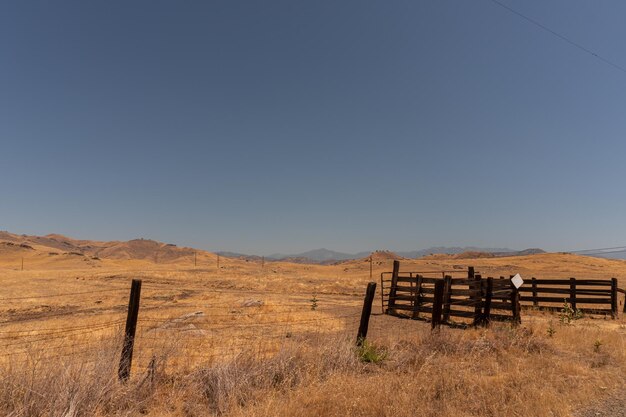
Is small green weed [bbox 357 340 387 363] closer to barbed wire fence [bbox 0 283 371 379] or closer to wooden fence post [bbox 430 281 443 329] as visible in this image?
barbed wire fence [bbox 0 283 371 379]

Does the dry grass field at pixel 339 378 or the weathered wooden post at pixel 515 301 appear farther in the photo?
the weathered wooden post at pixel 515 301

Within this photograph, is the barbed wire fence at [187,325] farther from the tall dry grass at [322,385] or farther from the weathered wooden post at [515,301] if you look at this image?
the weathered wooden post at [515,301]

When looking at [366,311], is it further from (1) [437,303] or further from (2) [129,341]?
(2) [129,341]

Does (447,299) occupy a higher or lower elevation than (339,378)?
higher

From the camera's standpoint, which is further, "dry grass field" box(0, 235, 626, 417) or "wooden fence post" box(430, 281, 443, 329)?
"wooden fence post" box(430, 281, 443, 329)

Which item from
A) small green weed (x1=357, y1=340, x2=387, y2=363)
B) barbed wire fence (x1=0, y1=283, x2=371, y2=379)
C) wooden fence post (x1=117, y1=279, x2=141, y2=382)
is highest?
wooden fence post (x1=117, y1=279, x2=141, y2=382)

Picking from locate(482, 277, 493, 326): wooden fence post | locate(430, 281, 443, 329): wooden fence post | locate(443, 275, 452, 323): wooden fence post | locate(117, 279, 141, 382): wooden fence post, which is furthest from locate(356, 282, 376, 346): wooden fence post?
locate(443, 275, 452, 323): wooden fence post

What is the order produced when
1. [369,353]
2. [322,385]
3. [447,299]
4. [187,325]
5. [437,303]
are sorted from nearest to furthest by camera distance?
[322,385] → [369,353] → [437,303] → [187,325] → [447,299]

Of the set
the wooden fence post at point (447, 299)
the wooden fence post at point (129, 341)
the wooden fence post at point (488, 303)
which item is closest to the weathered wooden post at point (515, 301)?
the wooden fence post at point (488, 303)

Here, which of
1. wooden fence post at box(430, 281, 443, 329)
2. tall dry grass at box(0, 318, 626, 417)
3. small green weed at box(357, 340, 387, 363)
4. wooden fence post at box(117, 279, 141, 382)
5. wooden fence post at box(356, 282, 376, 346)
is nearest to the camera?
tall dry grass at box(0, 318, 626, 417)

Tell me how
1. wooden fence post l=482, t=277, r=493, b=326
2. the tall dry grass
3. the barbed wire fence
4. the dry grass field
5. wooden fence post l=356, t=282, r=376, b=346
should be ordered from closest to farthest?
1. the tall dry grass
2. the dry grass field
3. wooden fence post l=356, t=282, r=376, b=346
4. the barbed wire fence
5. wooden fence post l=482, t=277, r=493, b=326

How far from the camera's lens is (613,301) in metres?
18.1

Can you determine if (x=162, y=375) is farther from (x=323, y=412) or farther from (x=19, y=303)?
(x=19, y=303)

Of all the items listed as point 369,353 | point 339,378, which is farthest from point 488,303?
point 339,378
